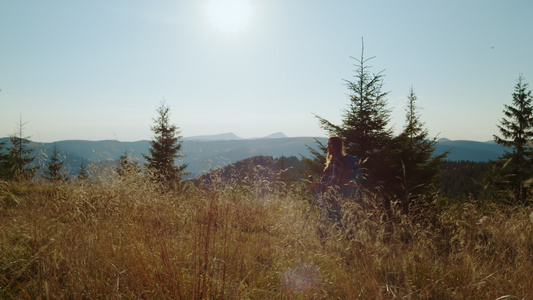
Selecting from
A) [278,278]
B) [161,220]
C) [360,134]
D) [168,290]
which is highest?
[360,134]

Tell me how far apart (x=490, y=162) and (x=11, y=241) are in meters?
30.9

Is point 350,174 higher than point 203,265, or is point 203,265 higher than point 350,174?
point 350,174

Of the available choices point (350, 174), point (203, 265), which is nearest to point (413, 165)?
point (350, 174)

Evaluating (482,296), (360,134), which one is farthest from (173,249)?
(360,134)

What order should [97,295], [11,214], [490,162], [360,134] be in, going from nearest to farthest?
[97,295] → [11,214] → [360,134] → [490,162]

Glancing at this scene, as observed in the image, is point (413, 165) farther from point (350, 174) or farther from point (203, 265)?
point (203, 265)

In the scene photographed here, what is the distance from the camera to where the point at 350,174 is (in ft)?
17.1

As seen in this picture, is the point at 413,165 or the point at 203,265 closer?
the point at 203,265

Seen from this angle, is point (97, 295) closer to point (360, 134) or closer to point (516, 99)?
point (360, 134)

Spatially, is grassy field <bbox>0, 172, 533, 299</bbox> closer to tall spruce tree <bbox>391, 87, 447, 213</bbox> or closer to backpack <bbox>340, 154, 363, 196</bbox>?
backpack <bbox>340, 154, 363, 196</bbox>

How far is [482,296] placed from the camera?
2383mm

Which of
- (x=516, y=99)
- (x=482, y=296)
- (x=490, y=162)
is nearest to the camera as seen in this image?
(x=482, y=296)

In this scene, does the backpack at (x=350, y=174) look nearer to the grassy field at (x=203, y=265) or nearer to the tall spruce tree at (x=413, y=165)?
the grassy field at (x=203, y=265)

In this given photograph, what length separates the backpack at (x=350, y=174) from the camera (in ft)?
16.7
